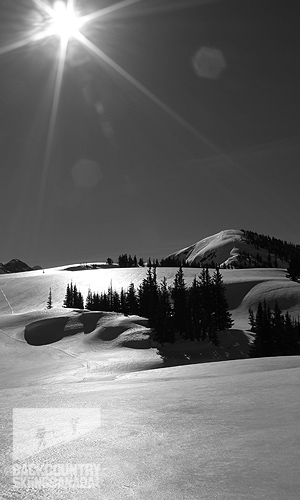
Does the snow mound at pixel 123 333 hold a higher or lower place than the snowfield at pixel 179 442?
lower

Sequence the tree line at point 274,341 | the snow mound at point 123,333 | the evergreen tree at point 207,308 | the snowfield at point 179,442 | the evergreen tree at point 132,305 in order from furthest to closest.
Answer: the evergreen tree at point 132,305 → the evergreen tree at point 207,308 → the snow mound at point 123,333 → the tree line at point 274,341 → the snowfield at point 179,442

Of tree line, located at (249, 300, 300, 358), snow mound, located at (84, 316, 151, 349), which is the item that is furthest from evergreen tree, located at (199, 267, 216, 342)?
snow mound, located at (84, 316, 151, 349)

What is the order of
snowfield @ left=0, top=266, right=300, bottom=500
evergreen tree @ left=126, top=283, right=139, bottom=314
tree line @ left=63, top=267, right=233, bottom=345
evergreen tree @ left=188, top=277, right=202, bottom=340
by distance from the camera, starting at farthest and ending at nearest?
evergreen tree @ left=126, top=283, right=139, bottom=314
evergreen tree @ left=188, top=277, right=202, bottom=340
tree line @ left=63, top=267, right=233, bottom=345
snowfield @ left=0, top=266, right=300, bottom=500

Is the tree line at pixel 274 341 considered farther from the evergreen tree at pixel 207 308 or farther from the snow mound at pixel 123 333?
the snow mound at pixel 123 333

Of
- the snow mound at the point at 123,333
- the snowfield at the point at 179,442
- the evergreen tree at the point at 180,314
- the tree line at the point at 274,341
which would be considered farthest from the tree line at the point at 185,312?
the snowfield at the point at 179,442

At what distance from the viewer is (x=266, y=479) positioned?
3.77 meters

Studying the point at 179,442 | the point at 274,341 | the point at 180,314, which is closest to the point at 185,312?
the point at 180,314

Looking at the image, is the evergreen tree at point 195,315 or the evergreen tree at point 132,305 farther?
the evergreen tree at point 132,305

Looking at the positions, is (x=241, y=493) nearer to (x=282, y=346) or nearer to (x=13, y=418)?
(x=13, y=418)

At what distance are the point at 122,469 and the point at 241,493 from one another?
1.49 metres

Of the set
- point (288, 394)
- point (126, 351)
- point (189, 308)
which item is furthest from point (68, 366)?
point (288, 394)

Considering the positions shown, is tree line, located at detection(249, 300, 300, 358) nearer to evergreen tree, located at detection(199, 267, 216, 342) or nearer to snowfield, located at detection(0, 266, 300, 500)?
evergreen tree, located at detection(199, 267, 216, 342)

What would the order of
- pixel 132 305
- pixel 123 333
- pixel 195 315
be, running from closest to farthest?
pixel 123 333 < pixel 195 315 < pixel 132 305

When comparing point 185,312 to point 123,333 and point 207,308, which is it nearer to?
point 207,308
